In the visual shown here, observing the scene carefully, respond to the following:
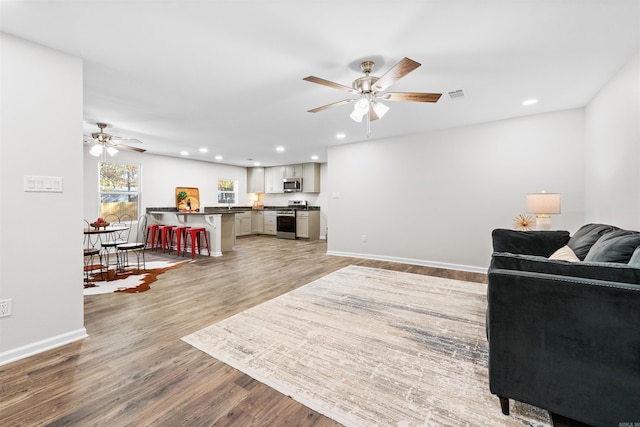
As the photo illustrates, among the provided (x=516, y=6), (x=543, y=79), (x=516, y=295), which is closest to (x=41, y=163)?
(x=516, y=295)

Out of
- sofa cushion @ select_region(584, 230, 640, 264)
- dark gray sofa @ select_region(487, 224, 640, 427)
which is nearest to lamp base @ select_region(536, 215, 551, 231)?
sofa cushion @ select_region(584, 230, 640, 264)

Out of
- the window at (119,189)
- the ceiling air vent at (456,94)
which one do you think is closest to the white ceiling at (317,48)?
the ceiling air vent at (456,94)

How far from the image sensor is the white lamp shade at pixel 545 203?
10.9 ft

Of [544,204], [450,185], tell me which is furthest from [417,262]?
[544,204]

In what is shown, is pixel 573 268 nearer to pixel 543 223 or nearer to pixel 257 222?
pixel 543 223

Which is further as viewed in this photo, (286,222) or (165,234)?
(286,222)

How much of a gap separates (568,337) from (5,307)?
352 centimetres

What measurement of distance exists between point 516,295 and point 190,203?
8026 millimetres

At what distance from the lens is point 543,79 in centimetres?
285

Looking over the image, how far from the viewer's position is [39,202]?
83.3 inches

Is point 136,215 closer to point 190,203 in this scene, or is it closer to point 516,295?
point 190,203

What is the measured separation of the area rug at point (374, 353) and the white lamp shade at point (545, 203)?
4.16 feet

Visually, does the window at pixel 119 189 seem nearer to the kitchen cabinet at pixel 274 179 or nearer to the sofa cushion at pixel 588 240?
the kitchen cabinet at pixel 274 179

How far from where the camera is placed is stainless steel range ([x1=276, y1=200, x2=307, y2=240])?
844 centimetres
